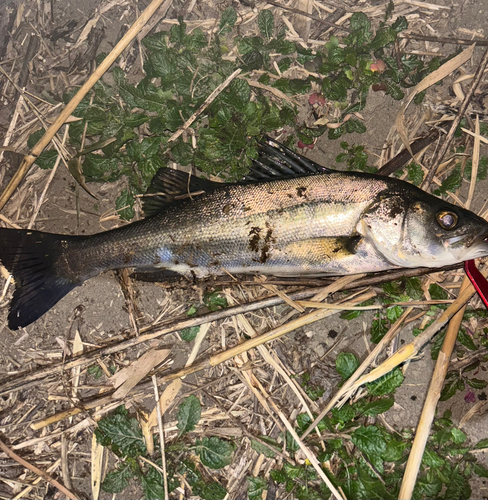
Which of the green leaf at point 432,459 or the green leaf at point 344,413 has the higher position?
the green leaf at point 344,413

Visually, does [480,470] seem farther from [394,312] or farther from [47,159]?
[47,159]

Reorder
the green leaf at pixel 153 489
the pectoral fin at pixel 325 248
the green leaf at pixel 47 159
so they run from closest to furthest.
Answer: the pectoral fin at pixel 325 248 < the green leaf at pixel 153 489 < the green leaf at pixel 47 159

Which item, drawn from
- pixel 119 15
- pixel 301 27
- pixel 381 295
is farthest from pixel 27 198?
pixel 381 295

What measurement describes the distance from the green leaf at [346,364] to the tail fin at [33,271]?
2487 millimetres

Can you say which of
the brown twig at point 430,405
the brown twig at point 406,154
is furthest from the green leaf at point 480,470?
the brown twig at point 406,154

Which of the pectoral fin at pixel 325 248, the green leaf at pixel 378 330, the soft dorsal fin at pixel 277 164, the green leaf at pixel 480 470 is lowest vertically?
the green leaf at pixel 480 470

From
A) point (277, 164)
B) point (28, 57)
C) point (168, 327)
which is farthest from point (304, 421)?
point (28, 57)

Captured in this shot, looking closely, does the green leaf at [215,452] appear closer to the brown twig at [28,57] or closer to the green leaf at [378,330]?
the green leaf at [378,330]

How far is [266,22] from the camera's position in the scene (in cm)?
394

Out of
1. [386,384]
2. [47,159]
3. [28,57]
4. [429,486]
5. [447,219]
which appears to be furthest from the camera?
[28,57]

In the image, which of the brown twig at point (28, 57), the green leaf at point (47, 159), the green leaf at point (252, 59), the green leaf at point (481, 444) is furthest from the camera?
the brown twig at point (28, 57)

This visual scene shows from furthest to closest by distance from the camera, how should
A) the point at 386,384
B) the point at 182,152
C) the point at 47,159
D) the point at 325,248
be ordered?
the point at 47,159 < the point at 182,152 < the point at 386,384 < the point at 325,248

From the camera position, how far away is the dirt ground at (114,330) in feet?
12.6

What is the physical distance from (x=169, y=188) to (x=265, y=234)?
1011 mm
